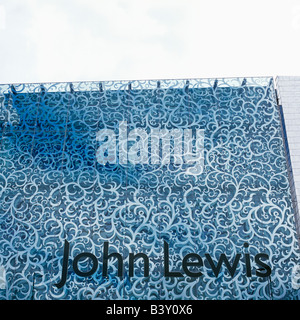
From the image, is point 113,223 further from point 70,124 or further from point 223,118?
point 223,118

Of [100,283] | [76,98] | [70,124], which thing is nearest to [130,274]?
[100,283]

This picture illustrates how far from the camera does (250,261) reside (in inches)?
204

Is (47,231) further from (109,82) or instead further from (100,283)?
(109,82)

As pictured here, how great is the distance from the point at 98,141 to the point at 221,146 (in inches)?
72.9

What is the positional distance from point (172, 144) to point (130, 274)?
2025 mm

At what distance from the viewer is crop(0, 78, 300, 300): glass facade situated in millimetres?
5117

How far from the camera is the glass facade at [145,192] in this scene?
5.12 meters

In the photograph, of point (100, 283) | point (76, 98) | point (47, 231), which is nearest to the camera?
point (100, 283)

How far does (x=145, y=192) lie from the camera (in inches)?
225

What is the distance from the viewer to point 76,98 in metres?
6.47
